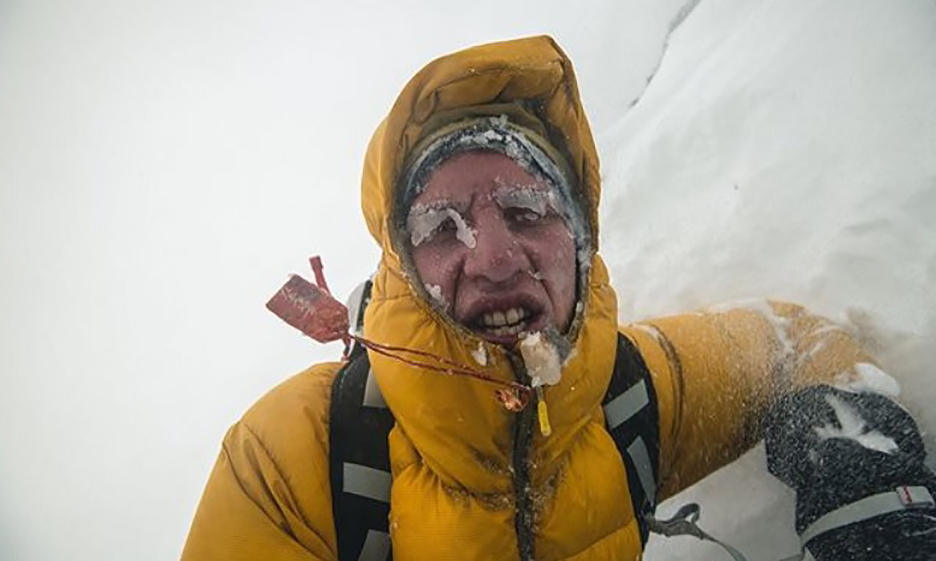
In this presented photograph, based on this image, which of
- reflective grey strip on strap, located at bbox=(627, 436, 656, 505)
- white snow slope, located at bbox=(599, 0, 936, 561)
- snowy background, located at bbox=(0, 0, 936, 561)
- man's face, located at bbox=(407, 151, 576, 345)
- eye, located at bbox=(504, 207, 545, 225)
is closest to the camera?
man's face, located at bbox=(407, 151, 576, 345)

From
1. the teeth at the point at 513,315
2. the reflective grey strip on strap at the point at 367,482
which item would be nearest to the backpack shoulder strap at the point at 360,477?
the reflective grey strip on strap at the point at 367,482

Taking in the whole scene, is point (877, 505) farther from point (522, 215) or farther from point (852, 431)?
point (522, 215)

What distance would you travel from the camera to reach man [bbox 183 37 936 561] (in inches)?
55.1

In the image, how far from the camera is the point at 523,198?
1.53 meters

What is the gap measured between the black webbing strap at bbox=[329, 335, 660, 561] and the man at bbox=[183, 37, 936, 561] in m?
0.01

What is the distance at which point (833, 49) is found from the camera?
266cm

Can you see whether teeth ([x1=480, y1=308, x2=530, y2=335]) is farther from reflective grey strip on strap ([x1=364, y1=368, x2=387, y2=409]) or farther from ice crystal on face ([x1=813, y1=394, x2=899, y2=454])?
ice crystal on face ([x1=813, y1=394, x2=899, y2=454])

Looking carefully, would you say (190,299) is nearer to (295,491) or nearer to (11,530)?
(11,530)

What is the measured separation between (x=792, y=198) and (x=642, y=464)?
55.3 inches

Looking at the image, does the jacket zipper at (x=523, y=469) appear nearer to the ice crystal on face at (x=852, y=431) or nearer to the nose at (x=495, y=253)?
the nose at (x=495, y=253)

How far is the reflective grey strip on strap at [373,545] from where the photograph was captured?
147cm

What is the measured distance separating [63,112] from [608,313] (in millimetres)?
239538

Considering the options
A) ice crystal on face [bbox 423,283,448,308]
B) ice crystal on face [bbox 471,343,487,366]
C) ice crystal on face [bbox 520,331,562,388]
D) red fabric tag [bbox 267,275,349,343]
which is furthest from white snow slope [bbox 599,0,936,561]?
red fabric tag [bbox 267,275,349,343]

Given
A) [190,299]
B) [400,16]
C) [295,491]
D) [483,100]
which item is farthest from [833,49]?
[400,16]
